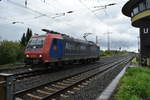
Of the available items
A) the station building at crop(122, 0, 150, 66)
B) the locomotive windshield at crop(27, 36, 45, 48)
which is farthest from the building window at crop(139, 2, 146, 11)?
the locomotive windshield at crop(27, 36, 45, 48)

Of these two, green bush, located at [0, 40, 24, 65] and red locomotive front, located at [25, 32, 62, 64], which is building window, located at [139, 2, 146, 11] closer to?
red locomotive front, located at [25, 32, 62, 64]

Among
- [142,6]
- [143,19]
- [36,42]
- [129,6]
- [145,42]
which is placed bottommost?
[36,42]

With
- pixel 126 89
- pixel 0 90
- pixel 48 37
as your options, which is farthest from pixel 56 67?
pixel 0 90

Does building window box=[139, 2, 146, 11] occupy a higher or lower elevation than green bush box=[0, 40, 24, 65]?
higher

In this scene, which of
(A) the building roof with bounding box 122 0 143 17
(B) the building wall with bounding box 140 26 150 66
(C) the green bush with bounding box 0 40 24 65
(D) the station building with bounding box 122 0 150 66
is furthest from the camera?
(A) the building roof with bounding box 122 0 143 17

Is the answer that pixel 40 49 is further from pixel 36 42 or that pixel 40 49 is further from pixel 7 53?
pixel 7 53

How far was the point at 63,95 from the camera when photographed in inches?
342

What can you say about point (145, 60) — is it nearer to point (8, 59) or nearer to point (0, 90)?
point (8, 59)

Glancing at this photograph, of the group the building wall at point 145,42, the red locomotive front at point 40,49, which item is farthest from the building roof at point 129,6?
the red locomotive front at point 40,49

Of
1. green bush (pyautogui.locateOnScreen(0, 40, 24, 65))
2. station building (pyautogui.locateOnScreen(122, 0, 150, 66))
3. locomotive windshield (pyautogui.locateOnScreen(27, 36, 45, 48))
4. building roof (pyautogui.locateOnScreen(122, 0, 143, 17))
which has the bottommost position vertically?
green bush (pyautogui.locateOnScreen(0, 40, 24, 65))

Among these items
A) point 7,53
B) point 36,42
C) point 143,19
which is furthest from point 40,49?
point 143,19

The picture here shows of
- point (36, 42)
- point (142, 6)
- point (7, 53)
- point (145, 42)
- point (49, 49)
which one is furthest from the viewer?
point (145, 42)

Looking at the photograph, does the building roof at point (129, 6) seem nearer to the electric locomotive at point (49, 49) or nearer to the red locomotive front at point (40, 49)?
the electric locomotive at point (49, 49)

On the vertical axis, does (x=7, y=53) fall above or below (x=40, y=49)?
below
